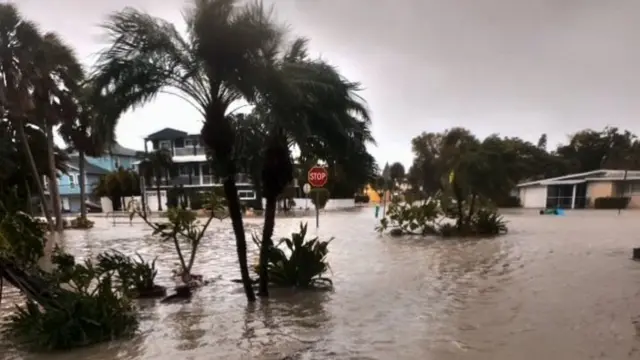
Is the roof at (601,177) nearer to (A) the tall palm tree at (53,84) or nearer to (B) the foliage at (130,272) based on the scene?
(A) the tall palm tree at (53,84)

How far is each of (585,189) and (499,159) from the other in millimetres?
26497

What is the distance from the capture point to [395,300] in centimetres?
727

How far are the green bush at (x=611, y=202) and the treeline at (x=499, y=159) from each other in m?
5.69

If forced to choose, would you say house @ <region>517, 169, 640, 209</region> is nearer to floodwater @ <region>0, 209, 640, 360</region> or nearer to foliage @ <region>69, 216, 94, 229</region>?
floodwater @ <region>0, 209, 640, 360</region>

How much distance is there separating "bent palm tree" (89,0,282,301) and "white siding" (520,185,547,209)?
38726 millimetres

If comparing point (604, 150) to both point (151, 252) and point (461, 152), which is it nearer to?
point (461, 152)

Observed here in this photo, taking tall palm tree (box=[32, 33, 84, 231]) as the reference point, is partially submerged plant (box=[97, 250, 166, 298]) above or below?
below

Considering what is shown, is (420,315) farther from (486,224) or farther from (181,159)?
(181,159)

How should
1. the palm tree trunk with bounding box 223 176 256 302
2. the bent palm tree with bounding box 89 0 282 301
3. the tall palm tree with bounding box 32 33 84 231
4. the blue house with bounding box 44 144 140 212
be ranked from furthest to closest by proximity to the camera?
the blue house with bounding box 44 144 140 212
the tall palm tree with bounding box 32 33 84 231
the palm tree trunk with bounding box 223 176 256 302
the bent palm tree with bounding box 89 0 282 301

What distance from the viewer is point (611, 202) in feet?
113

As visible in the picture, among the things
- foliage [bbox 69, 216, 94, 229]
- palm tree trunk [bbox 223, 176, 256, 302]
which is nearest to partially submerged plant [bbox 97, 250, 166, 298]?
palm tree trunk [bbox 223, 176, 256, 302]

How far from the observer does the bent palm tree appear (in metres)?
5.62

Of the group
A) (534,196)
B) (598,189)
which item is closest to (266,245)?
(598,189)

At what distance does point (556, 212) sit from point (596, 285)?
2421 cm
